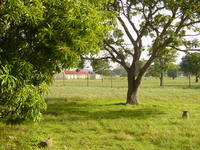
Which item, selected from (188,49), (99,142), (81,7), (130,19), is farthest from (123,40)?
(81,7)

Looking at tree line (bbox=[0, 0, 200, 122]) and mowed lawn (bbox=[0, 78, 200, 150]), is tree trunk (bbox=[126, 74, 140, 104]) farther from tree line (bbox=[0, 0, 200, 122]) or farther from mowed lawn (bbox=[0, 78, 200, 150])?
tree line (bbox=[0, 0, 200, 122])

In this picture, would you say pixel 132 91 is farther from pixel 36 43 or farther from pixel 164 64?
pixel 36 43

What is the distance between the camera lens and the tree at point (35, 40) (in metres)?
3.36

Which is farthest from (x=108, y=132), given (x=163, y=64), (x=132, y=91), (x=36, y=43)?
(x=163, y=64)

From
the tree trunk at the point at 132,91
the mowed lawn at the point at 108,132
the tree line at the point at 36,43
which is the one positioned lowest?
the mowed lawn at the point at 108,132

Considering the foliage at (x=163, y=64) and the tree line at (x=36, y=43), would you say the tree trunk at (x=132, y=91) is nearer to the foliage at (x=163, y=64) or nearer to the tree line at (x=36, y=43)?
the foliage at (x=163, y=64)

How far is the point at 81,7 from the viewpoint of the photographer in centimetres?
387

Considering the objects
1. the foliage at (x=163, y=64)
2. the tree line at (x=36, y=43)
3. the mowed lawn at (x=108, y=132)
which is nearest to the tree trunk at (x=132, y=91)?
the foliage at (x=163, y=64)

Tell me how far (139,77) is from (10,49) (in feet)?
31.7

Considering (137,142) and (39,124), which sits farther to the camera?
(39,124)

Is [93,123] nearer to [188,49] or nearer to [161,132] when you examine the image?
[161,132]

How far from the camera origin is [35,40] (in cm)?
384

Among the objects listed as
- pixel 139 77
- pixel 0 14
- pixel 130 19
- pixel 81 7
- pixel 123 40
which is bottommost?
pixel 139 77

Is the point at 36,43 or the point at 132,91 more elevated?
the point at 36,43
